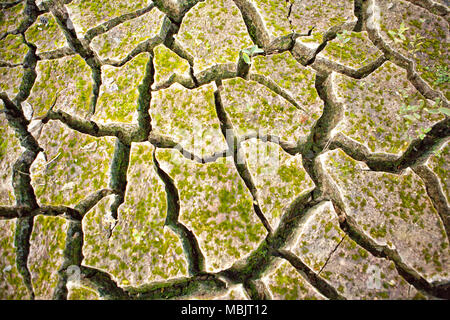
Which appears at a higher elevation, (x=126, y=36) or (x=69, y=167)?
(x=126, y=36)

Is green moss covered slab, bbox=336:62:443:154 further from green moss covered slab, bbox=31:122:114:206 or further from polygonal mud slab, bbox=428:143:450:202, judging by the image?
green moss covered slab, bbox=31:122:114:206

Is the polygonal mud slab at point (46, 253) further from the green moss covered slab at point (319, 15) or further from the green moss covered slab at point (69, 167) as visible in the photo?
the green moss covered slab at point (319, 15)

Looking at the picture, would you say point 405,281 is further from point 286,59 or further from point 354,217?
point 286,59

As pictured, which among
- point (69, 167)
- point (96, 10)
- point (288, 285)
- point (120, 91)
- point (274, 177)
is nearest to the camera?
point (288, 285)

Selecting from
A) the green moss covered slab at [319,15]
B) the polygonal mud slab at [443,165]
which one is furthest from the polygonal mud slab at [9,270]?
the polygonal mud slab at [443,165]

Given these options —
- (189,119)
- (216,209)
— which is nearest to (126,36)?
(189,119)

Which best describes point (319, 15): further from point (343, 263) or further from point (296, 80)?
point (343, 263)

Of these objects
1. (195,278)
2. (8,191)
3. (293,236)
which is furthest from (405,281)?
(8,191)

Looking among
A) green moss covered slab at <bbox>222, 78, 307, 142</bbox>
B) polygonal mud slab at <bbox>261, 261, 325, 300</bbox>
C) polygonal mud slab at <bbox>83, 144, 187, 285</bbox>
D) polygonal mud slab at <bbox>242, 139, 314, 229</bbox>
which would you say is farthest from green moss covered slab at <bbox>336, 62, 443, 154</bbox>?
polygonal mud slab at <bbox>83, 144, 187, 285</bbox>
